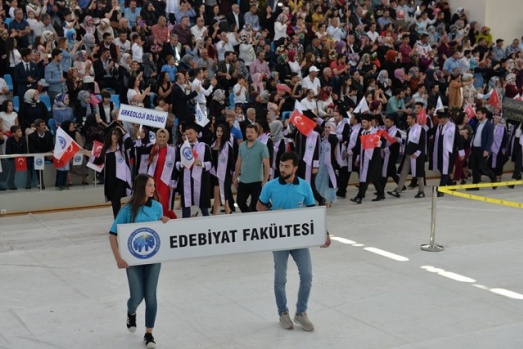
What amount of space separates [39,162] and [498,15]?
60.9ft

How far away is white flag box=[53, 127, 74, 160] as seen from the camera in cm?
1471

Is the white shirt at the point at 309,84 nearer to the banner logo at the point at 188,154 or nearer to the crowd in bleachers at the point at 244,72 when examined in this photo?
the crowd in bleachers at the point at 244,72

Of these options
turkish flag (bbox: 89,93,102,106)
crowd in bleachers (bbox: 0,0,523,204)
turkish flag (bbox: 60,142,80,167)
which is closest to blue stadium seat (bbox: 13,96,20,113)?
crowd in bleachers (bbox: 0,0,523,204)

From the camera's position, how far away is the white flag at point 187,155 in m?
13.1

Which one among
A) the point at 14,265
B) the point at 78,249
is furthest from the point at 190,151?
the point at 14,265

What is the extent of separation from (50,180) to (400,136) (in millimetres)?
7147

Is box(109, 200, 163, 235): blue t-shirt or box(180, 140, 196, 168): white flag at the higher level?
→ box(180, 140, 196, 168): white flag

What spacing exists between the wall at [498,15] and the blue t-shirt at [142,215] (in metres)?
22.4

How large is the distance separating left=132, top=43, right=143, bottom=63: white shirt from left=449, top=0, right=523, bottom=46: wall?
45.0ft

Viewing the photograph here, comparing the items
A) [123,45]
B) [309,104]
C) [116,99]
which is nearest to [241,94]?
[309,104]

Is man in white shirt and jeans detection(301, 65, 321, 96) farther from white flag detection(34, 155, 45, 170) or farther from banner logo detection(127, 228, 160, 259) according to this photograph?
banner logo detection(127, 228, 160, 259)

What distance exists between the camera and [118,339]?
26.8 ft

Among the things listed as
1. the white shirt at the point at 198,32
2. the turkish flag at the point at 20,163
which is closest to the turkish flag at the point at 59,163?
the turkish flag at the point at 20,163

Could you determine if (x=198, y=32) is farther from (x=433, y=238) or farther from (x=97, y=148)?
(x=433, y=238)
